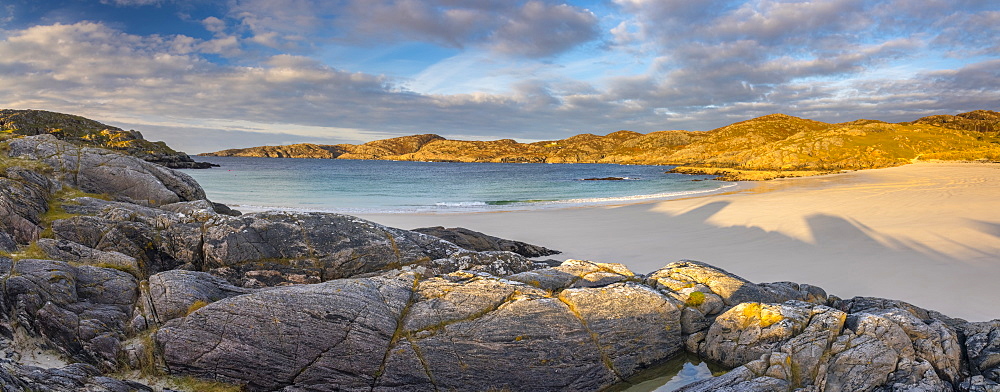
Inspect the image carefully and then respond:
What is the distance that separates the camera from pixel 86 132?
119562 mm

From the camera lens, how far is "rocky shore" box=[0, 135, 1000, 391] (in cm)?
715

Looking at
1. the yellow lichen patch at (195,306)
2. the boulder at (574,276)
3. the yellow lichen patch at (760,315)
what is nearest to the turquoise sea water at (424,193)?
the boulder at (574,276)

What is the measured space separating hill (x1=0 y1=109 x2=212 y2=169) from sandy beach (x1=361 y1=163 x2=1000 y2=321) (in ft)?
363

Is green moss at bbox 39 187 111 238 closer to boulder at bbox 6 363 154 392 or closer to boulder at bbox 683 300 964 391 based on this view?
boulder at bbox 6 363 154 392

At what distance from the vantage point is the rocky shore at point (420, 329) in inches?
281

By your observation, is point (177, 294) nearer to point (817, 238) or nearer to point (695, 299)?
point (695, 299)

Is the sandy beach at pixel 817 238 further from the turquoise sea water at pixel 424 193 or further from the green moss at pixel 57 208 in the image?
the green moss at pixel 57 208

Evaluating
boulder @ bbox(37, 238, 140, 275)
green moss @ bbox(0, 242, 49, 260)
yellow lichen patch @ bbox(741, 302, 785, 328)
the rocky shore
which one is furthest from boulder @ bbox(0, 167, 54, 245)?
yellow lichen patch @ bbox(741, 302, 785, 328)

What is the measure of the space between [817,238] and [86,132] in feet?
528

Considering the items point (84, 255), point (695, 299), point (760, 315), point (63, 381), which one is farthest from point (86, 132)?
point (760, 315)

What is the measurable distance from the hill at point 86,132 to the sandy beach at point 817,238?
110629 millimetres

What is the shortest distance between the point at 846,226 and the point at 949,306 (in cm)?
1167

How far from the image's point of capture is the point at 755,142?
194500mm

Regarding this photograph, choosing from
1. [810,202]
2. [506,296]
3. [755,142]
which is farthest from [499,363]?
[755,142]
